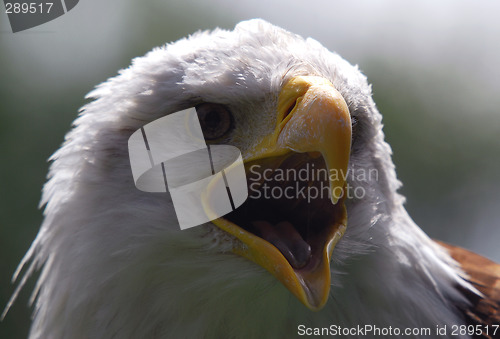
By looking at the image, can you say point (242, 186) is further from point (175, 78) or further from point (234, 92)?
point (175, 78)

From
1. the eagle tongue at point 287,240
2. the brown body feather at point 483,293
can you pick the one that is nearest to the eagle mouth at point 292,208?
the eagle tongue at point 287,240

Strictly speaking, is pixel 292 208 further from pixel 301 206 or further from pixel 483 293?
pixel 483 293

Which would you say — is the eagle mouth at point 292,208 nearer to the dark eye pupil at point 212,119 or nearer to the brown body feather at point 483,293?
the dark eye pupil at point 212,119

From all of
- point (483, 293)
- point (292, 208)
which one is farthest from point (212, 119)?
point (483, 293)

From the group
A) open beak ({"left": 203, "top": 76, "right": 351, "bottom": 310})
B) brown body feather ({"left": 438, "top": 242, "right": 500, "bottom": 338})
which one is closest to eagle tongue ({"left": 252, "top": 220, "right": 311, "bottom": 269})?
open beak ({"left": 203, "top": 76, "right": 351, "bottom": 310})

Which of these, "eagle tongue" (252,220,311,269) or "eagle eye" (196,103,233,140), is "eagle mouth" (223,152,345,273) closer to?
"eagle tongue" (252,220,311,269)

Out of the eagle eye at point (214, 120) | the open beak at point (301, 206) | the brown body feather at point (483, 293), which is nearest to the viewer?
the open beak at point (301, 206)

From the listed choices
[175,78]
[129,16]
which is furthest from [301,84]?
[129,16]
